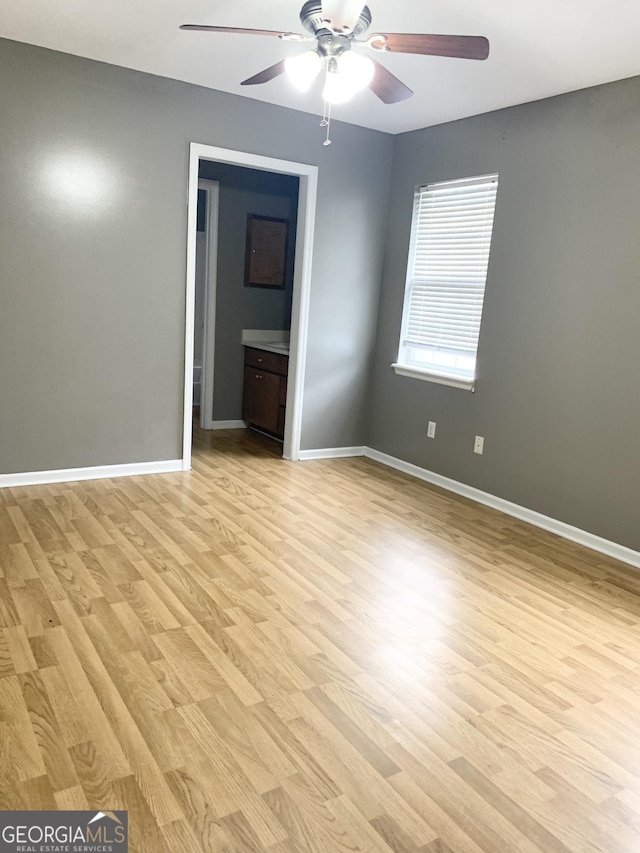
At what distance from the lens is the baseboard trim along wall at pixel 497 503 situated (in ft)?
11.2

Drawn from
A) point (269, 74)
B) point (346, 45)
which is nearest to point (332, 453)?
point (269, 74)

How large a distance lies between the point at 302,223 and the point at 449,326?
1.34 meters

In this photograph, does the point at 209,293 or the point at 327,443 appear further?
the point at 209,293

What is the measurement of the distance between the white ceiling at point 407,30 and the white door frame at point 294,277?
414mm

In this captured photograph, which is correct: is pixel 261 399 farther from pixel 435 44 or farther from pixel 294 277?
pixel 435 44

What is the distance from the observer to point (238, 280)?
562 centimetres

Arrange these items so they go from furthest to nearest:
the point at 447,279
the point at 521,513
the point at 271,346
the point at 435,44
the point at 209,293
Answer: the point at 209,293 → the point at 271,346 → the point at 447,279 → the point at 521,513 → the point at 435,44

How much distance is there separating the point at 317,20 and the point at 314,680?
7.65 feet

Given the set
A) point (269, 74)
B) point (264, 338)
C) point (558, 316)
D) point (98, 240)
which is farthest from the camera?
point (264, 338)

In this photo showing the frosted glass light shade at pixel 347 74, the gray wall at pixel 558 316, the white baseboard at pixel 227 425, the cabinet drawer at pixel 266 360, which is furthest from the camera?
the white baseboard at pixel 227 425

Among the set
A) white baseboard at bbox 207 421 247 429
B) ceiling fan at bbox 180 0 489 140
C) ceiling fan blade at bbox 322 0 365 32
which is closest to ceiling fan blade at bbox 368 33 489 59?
ceiling fan at bbox 180 0 489 140

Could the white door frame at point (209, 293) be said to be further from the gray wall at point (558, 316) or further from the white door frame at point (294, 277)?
the gray wall at point (558, 316)

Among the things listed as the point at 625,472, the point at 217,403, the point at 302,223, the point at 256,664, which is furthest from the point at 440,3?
the point at 217,403

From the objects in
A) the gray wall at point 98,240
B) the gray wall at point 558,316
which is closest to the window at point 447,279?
the gray wall at point 558,316
